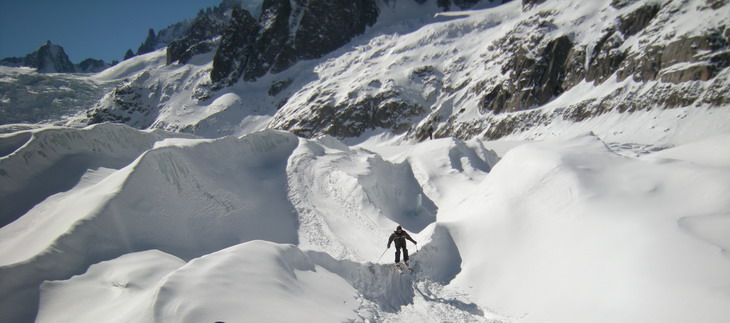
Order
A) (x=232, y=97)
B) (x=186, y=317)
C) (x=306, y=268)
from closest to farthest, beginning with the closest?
(x=186, y=317)
(x=306, y=268)
(x=232, y=97)

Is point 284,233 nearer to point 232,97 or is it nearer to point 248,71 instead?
point 232,97

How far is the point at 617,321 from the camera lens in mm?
6871

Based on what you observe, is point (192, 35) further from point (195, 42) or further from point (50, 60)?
point (50, 60)

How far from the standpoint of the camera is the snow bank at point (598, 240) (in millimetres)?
6895

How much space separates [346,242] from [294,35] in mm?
80504

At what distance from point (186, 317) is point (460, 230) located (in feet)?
27.4

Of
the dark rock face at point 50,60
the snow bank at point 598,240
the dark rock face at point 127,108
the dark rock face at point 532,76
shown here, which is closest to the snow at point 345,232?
the snow bank at point 598,240

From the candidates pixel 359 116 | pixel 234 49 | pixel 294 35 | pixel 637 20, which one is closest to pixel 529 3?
pixel 637 20

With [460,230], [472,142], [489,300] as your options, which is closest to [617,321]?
[489,300]

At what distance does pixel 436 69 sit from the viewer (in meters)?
63.0

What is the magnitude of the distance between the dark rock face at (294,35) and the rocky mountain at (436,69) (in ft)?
0.96

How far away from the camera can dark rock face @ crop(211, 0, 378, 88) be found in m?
86.1

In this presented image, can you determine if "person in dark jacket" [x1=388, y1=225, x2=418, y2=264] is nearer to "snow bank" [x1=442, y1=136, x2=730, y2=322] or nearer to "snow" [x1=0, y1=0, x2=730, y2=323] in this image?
"snow" [x1=0, y1=0, x2=730, y2=323]

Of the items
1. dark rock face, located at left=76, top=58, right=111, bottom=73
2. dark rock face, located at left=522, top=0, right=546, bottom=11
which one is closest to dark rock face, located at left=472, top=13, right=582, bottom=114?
dark rock face, located at left=522, top=0, right=546, bottom=11
